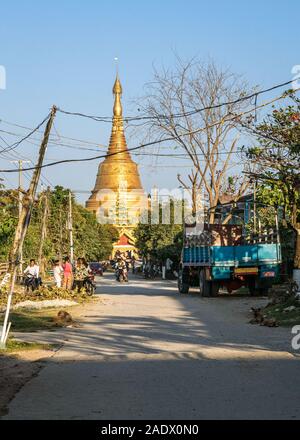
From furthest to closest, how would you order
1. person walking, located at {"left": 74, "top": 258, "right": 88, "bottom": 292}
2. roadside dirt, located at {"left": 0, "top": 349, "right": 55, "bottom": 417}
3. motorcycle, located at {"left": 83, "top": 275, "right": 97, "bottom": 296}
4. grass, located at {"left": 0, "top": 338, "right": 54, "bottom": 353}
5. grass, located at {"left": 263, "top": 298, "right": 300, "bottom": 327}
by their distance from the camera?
person walking, located at {"left": 74, "top": 258, "right": 88, "bottom": 292} → motorcycle, located at {"left": 83, "top": 275, "right": 97, "bottom": 296} → grass, located at {"left": 263, "top": 298, "right": 300, "bottom": 327} → grass, located at {"left": 0, "top": 338, "right": 54, "bottom": 353} → roadside dirt, located at {"left": 0, "top": 349, "right": 55, "bottom": 417}

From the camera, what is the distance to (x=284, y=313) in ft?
61.1

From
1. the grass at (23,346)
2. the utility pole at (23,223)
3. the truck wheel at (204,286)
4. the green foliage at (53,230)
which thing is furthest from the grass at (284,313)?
the green foliage at (53,230)

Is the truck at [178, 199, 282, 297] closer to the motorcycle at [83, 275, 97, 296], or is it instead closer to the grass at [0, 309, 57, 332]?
the motorcycle at [83, 275, 97, 296]

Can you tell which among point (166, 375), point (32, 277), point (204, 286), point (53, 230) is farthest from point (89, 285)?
point (53, 230)

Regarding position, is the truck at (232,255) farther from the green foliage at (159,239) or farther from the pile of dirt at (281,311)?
the green foliage at (159,239)

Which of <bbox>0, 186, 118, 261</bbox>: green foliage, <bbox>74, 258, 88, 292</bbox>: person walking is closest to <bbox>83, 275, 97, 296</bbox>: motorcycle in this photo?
<bbox>74, 258, 88, 292</bbox>: person walking

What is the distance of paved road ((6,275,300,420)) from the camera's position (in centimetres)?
778

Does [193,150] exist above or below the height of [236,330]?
above

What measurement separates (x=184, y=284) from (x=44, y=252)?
19.4 m

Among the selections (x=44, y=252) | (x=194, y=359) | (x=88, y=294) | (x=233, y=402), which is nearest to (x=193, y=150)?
(x=88, y=294)

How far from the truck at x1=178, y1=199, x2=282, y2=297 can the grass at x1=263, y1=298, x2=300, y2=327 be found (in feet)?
21.9

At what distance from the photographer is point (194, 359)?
11.6m

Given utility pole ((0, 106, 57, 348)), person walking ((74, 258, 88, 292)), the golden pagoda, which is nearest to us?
utility pole ((0, 106, 57, 348))
